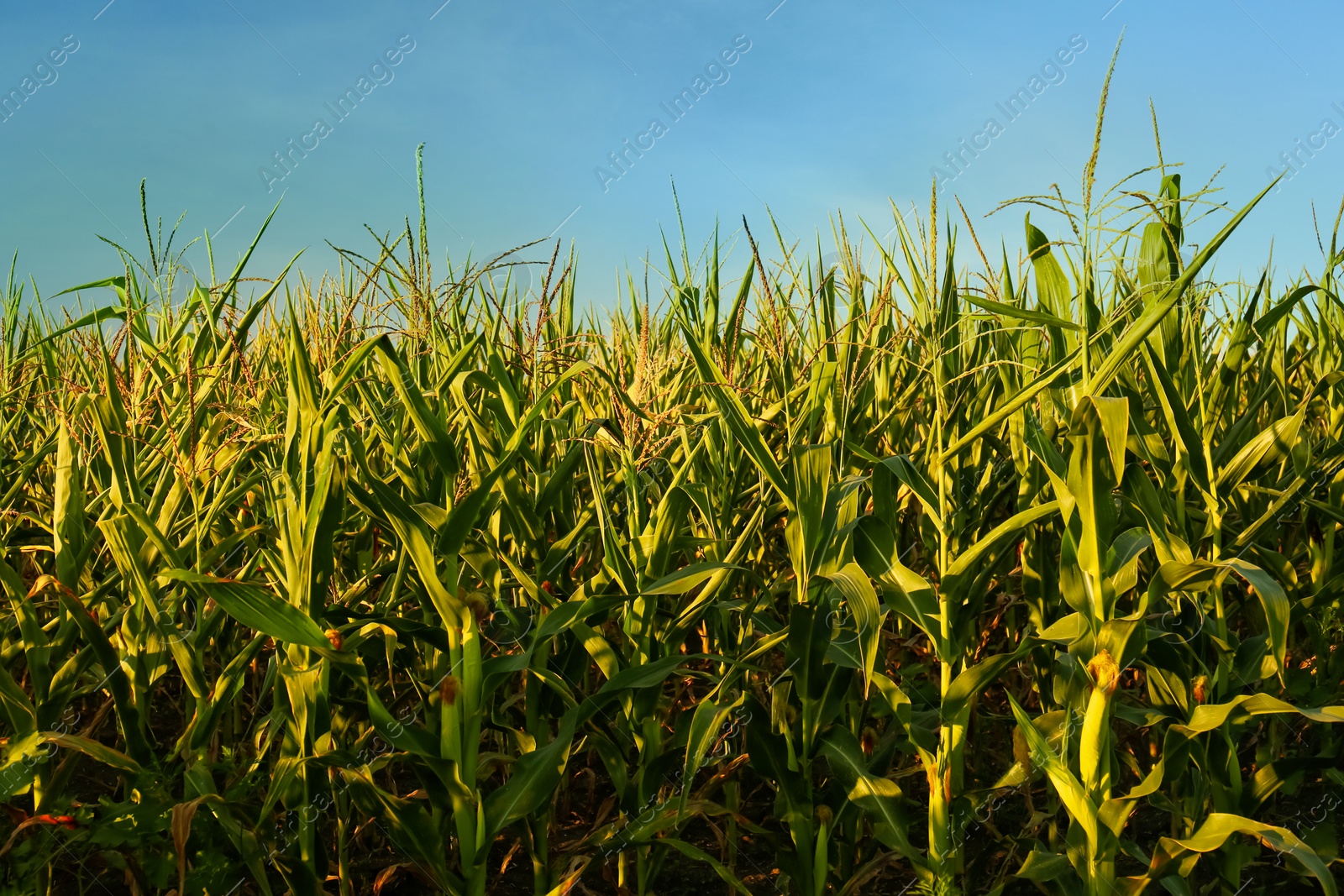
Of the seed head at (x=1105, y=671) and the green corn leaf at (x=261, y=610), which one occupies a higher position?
the green corn leaf at (x=261, y=610)

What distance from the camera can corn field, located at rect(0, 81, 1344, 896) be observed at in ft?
4.74

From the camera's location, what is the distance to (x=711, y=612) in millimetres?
1832

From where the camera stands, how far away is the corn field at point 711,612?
1444 millimetres

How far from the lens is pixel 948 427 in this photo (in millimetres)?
1689

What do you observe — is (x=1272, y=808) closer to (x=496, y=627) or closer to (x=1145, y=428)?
(x=1145, y=428)

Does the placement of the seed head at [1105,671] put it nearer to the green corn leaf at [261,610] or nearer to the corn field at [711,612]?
the corn field at [711,612]

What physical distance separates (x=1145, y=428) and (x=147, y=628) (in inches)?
75.2

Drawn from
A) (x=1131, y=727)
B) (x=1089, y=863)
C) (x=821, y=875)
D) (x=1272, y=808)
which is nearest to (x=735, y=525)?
(x=821, y=875)

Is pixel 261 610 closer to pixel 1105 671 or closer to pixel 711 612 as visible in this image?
pixel 711 612

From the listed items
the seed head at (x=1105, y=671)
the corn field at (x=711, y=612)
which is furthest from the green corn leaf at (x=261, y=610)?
the seed head at (x=1105, y=671)

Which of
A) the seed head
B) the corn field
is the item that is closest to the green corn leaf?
the corn field

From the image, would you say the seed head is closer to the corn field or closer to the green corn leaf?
the corn field

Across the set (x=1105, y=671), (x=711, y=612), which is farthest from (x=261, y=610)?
(x=1105, y=671)

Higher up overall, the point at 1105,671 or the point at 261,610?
the point at 261,610
